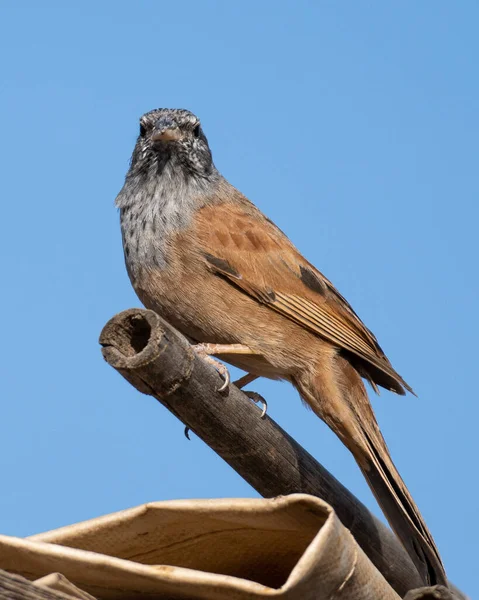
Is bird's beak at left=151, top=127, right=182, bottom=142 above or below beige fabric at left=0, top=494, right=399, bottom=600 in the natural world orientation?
above

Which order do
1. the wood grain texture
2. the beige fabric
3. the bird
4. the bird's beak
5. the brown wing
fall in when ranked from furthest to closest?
the bird's beak → the brown wing → the bird → the beige fabric → the wood grain texture

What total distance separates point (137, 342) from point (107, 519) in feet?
2.74

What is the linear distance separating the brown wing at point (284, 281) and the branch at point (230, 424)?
1124 millimetres

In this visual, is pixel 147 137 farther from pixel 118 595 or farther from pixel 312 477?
pixel 118 595

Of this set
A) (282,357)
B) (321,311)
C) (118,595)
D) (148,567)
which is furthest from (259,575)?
(321,311)

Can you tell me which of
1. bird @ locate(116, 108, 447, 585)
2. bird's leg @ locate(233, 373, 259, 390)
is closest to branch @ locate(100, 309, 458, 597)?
bird @ locate(116, 108, 447, 585)

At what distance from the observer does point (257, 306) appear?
5.53 m

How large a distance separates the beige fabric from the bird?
1.97 m

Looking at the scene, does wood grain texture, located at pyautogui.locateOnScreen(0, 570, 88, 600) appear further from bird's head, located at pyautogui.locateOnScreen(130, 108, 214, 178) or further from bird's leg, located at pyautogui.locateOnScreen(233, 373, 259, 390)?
bird's head, located at pyautogui.locateOnScreen(130, 108, 214, 178)

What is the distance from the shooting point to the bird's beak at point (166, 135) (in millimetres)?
6191

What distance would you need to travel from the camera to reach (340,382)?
17.9 feet

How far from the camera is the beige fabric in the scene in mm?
2521

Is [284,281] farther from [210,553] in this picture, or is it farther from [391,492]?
[210,553]

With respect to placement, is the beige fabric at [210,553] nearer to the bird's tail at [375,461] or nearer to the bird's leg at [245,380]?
the bird's tail at [375,461]
